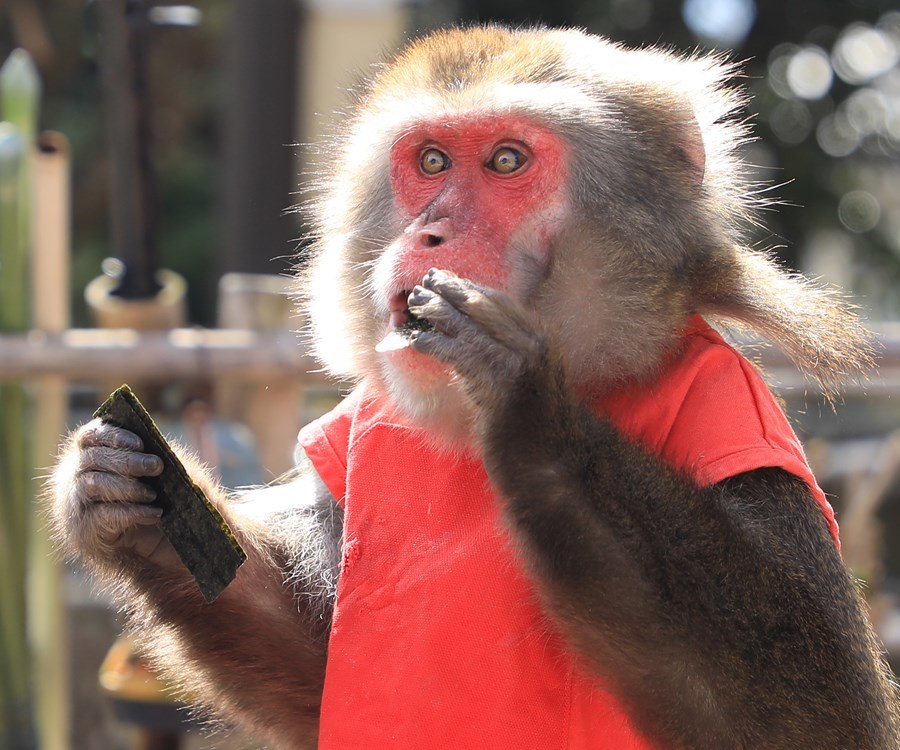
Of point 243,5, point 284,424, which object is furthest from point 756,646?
point 243,5

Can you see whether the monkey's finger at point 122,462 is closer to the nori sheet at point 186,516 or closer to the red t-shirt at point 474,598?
the nori sheet at point 186,516

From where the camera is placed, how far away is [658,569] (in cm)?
182

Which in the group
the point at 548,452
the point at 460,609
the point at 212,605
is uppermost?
the point at 548,452

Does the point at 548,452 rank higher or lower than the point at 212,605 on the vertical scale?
higher

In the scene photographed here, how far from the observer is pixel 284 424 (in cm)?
425

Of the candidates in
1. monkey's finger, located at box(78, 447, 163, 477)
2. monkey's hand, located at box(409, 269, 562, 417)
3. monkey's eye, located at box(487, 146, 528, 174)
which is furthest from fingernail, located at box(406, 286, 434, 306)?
monkey's finger, located at box(78, 447, 163, 477)

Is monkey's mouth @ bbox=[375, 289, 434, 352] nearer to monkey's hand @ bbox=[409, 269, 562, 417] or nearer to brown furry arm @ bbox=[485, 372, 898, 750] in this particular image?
monkey's hand @ bbox=[409, 269, 562, 417]

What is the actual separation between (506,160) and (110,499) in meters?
0.90

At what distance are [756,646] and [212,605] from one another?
1.10 metres

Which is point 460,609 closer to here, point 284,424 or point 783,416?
point 783,416

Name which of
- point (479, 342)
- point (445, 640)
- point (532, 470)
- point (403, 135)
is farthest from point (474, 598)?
point (403, 135)

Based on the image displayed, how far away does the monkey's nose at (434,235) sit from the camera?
2076 millimetres

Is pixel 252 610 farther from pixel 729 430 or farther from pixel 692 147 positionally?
pixel 692 147

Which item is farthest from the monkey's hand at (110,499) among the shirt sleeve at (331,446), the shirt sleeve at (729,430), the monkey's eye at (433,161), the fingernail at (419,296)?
the shirt sleeve at (729,430)
